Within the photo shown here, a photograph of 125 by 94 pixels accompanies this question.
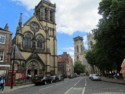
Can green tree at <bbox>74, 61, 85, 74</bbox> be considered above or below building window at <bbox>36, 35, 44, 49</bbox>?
below

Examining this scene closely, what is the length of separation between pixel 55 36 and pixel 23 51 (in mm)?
15650

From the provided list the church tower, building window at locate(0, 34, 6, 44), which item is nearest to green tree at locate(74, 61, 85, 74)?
the church tower

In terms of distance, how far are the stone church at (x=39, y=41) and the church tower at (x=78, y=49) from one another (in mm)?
99666

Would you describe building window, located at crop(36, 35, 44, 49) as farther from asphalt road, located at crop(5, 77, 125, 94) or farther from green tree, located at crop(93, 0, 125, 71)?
asphalt road, located at crop(5, 77, 125, 94)

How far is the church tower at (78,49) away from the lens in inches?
6693

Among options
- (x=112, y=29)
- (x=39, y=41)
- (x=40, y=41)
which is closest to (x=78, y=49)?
(x=40, y=41)

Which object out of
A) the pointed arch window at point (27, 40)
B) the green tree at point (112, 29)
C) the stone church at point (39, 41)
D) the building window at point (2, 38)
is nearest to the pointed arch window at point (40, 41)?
the stone church at point (39, 41)

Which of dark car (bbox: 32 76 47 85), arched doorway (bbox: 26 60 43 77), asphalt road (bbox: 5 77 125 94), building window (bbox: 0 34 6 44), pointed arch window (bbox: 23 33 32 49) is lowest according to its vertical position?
asphalt road (bbox: 5 77 125 94)

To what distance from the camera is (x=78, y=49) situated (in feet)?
562

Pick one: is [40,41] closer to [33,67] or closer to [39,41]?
[39,41]

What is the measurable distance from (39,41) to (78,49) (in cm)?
10920

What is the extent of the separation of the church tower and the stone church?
99666 mm

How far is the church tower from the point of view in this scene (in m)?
170

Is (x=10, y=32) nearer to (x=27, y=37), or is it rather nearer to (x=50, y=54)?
(x=27, y=37)
